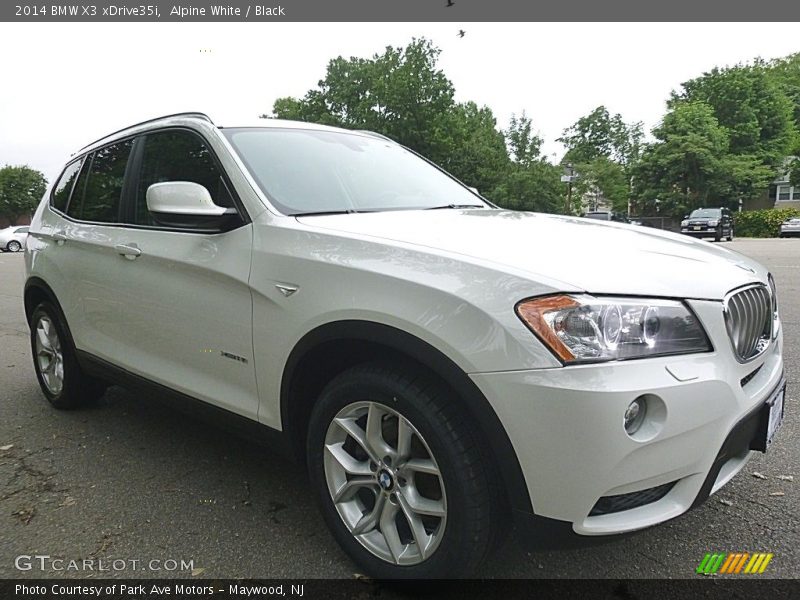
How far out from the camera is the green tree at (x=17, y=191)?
62000 millimetres

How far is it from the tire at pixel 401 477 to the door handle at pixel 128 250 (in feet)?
4.68

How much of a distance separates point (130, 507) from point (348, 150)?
2.05m

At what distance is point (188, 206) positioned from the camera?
2461mm

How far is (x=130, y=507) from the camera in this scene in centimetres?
274

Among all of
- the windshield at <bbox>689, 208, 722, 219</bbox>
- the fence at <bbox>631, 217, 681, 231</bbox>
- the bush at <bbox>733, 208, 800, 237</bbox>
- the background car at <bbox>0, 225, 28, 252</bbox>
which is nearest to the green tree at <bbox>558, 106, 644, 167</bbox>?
the fence at <bbox>631, 217, 681, 231</bbox>

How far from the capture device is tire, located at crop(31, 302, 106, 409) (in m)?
3.87

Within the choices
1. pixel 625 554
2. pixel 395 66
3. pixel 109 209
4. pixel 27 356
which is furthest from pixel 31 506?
pixel 395 66

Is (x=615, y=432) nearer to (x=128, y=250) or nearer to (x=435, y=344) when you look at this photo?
(x=435, y=344)

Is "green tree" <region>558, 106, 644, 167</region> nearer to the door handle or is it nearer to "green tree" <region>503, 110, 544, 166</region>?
"green tree" <region>503, 110, 544, 166</region>

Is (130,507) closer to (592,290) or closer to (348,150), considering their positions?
(348,150)

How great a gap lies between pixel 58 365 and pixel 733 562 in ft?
13.1

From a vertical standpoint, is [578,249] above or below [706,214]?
above

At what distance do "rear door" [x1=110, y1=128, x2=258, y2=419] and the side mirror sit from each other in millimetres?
65

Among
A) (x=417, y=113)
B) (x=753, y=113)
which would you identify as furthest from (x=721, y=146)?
(x=417, y=113)
